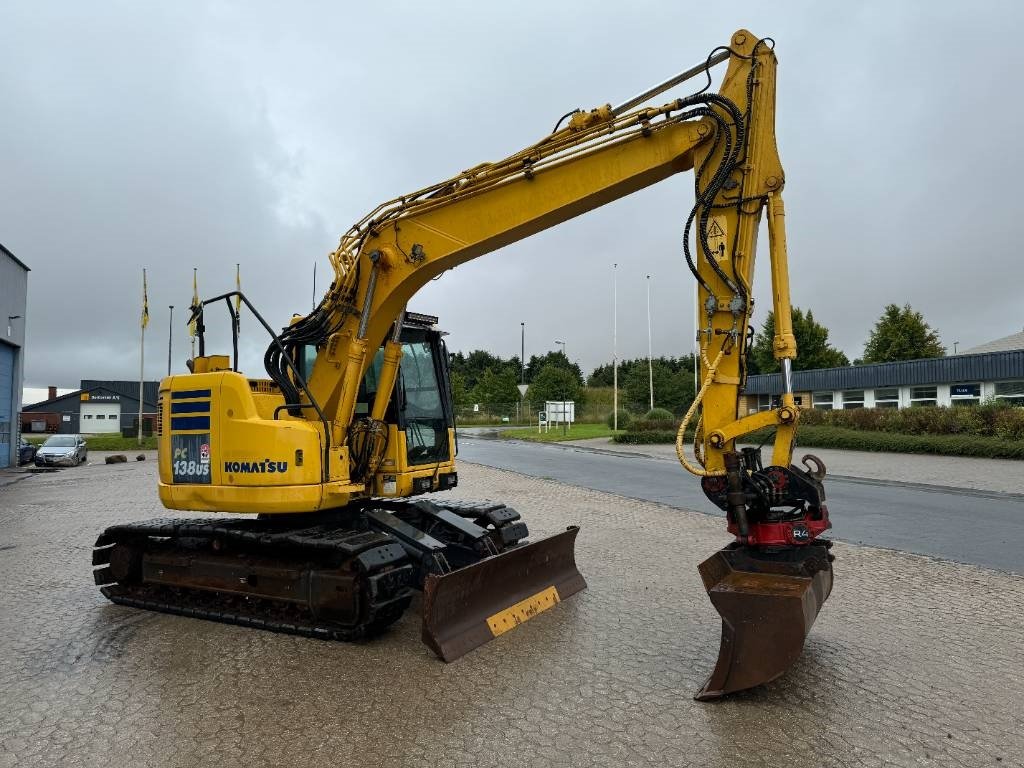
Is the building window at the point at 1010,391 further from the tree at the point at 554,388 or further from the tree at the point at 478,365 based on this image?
the tree at the point at 478,365

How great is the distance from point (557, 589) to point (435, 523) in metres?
1.41

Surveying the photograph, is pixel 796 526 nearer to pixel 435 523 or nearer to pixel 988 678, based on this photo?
pixel 988 678

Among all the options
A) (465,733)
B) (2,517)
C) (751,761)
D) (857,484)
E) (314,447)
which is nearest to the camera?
(751,761)

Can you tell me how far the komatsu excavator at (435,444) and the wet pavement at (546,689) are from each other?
0.36 meters

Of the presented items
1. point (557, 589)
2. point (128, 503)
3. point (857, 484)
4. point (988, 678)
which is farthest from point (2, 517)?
point (857, 484)

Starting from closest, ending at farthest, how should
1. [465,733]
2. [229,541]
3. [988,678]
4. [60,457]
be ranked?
[465,733]
[988,678]
[229,541]
[60,457]

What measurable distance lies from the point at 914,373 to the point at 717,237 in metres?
33.6

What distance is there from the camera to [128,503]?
590 inches

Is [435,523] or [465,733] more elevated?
[435,523]

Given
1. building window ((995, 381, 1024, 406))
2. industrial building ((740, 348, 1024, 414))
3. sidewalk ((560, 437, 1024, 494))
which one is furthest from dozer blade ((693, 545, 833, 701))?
building window ((995, 381, 1024, 406))

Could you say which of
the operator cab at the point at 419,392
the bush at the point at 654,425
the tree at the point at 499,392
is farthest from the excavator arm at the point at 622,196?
the tree at the point at 499,392

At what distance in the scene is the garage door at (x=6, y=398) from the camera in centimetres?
2616

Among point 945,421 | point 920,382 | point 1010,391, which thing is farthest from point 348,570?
point 920,382

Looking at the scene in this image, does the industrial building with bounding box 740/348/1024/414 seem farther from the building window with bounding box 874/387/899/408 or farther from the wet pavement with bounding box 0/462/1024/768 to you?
the wet pavement with bounding box 0/462/1024/768
